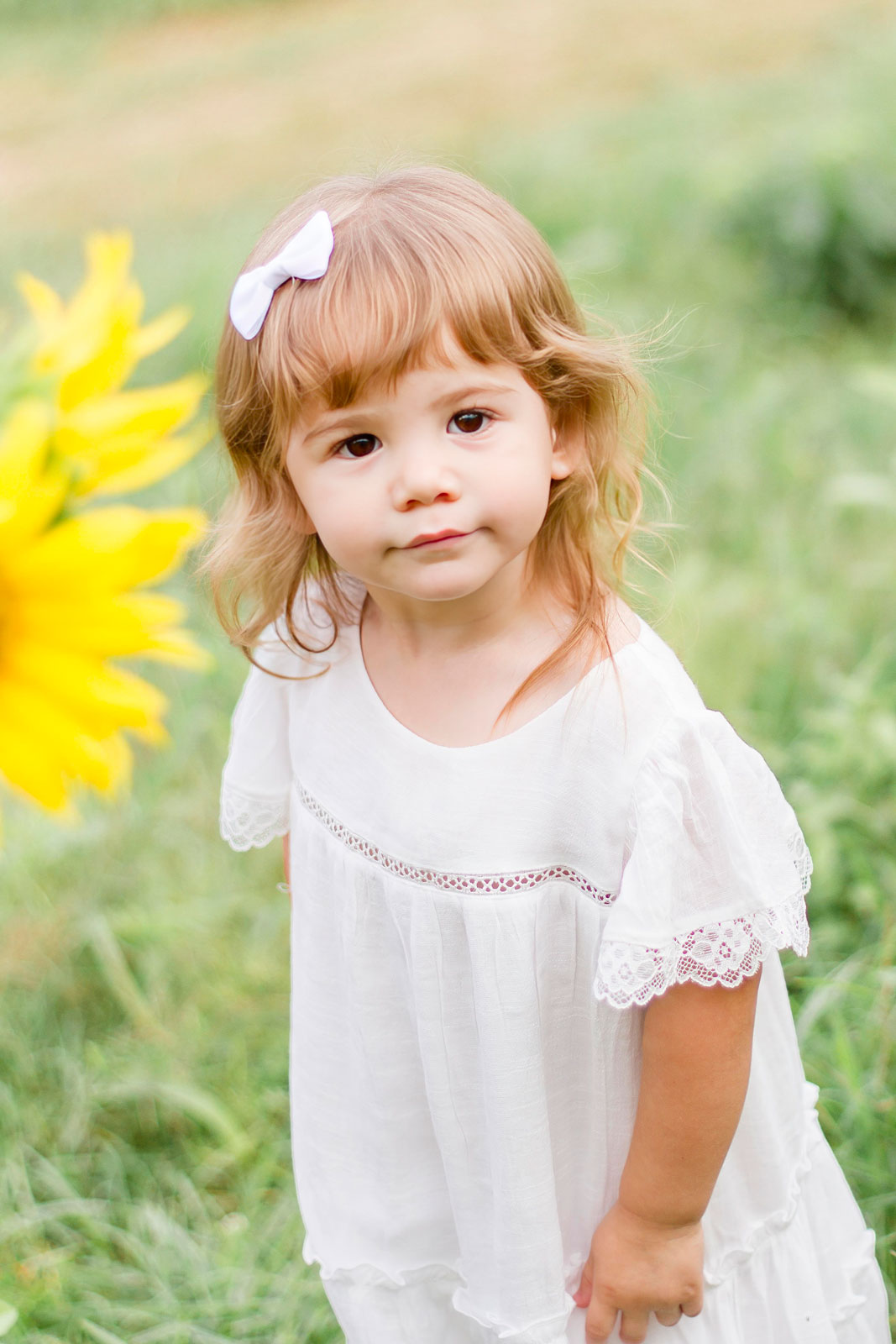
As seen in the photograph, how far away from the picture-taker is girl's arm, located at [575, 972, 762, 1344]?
103 cm

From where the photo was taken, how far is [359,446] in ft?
3.32

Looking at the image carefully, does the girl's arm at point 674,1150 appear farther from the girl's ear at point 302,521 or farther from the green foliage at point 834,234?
the green foliage at point 834,234

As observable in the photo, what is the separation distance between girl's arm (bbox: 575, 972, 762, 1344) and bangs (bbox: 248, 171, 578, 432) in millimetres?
494

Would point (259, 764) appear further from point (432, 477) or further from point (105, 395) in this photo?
point (105, 395)

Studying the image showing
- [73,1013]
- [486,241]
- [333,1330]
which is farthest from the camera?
[73,1013]

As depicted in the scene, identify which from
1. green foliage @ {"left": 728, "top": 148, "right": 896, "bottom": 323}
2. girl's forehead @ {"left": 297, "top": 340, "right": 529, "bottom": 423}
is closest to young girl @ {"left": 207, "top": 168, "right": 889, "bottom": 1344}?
girl's forehead @ {"left": 297, "top": 340, "right": 529, "bottom": 423}

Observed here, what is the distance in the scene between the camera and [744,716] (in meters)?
2.26

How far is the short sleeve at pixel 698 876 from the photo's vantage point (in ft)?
3.17

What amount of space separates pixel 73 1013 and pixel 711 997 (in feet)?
4.33

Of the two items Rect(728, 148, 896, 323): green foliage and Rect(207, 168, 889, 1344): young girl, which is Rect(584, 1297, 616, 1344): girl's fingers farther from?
Rect(728, 148, 896, 323): green foliage

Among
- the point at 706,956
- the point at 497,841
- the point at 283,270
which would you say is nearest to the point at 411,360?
the point at 283,270

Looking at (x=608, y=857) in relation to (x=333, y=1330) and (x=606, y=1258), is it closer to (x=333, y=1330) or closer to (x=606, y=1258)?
(x=606, y=1258)

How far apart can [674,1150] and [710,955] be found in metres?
0.17

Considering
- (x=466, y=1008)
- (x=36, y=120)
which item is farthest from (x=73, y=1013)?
(x=36, y=120)
